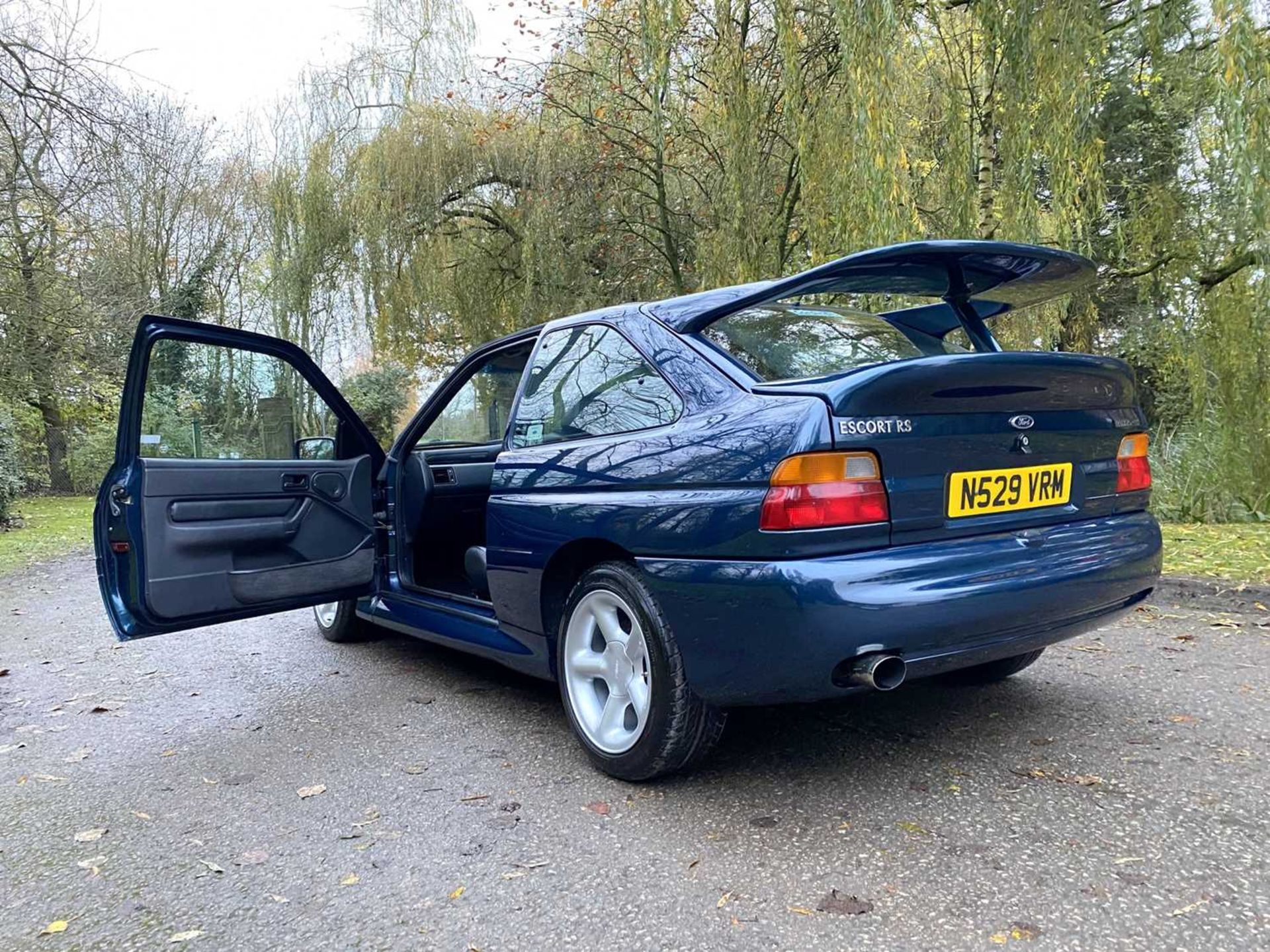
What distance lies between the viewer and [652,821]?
2539mm

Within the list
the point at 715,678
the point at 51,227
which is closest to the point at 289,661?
the point at 715,678

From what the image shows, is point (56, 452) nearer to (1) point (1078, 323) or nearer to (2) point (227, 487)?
(2) point (227, 487)

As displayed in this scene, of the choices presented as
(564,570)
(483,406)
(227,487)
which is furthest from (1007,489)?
(227,487)

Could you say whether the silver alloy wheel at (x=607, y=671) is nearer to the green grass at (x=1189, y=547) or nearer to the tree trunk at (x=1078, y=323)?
the green grass at (x=1189, y=547)

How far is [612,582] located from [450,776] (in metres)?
0.90

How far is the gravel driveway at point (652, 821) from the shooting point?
6.61 ft

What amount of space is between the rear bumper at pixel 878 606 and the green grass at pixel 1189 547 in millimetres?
3521

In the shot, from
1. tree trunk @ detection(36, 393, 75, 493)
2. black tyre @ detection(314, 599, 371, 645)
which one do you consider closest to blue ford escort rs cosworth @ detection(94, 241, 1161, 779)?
black tyre @ detection(314, 599, 371, 645)

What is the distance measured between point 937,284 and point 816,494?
1.39 metres

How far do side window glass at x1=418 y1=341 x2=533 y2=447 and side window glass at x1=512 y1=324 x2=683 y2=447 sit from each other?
21 cm

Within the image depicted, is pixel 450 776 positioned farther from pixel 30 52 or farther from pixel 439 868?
pixel 30 52

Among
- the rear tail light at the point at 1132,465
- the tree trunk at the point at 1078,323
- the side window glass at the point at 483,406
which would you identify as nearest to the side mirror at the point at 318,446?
the side window glass at the point at 483,406

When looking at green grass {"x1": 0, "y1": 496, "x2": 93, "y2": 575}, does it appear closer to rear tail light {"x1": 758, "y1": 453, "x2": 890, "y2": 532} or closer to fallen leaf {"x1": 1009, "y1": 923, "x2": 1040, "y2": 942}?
rear tail light {"x1": 758, "y1": 453, "x2": 890, "y2": 532}

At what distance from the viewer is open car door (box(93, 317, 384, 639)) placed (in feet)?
11.1
